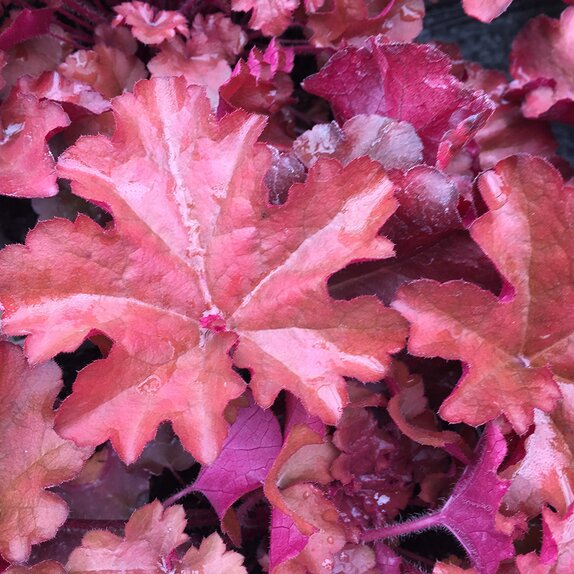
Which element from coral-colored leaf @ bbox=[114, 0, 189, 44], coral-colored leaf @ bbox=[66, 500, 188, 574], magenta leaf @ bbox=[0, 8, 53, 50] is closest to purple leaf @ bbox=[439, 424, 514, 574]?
coral-colored leaf @ bbox=[66, 500, 188, 574]

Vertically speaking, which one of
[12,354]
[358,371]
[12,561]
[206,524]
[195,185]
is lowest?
[206,524]

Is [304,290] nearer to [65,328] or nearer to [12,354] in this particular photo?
[65,328]

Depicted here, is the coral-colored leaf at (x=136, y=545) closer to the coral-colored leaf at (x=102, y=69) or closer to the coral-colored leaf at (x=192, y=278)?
the coral-colored leaf at (x=192, y=278)

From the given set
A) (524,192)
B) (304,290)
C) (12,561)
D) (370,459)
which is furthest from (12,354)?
(524,192)

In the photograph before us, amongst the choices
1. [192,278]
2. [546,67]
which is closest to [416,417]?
[192,278]

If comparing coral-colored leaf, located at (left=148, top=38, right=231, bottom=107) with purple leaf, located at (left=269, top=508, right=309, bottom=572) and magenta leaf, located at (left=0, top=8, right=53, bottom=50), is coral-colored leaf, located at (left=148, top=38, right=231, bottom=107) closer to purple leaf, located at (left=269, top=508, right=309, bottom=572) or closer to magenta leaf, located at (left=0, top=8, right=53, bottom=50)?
magenta leaf, located at (left=0, top=8, right=53, bottom=50)

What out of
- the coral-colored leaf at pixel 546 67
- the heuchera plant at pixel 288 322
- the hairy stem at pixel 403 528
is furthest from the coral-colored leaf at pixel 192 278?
the coral-colored leaf at pixel 546 67
